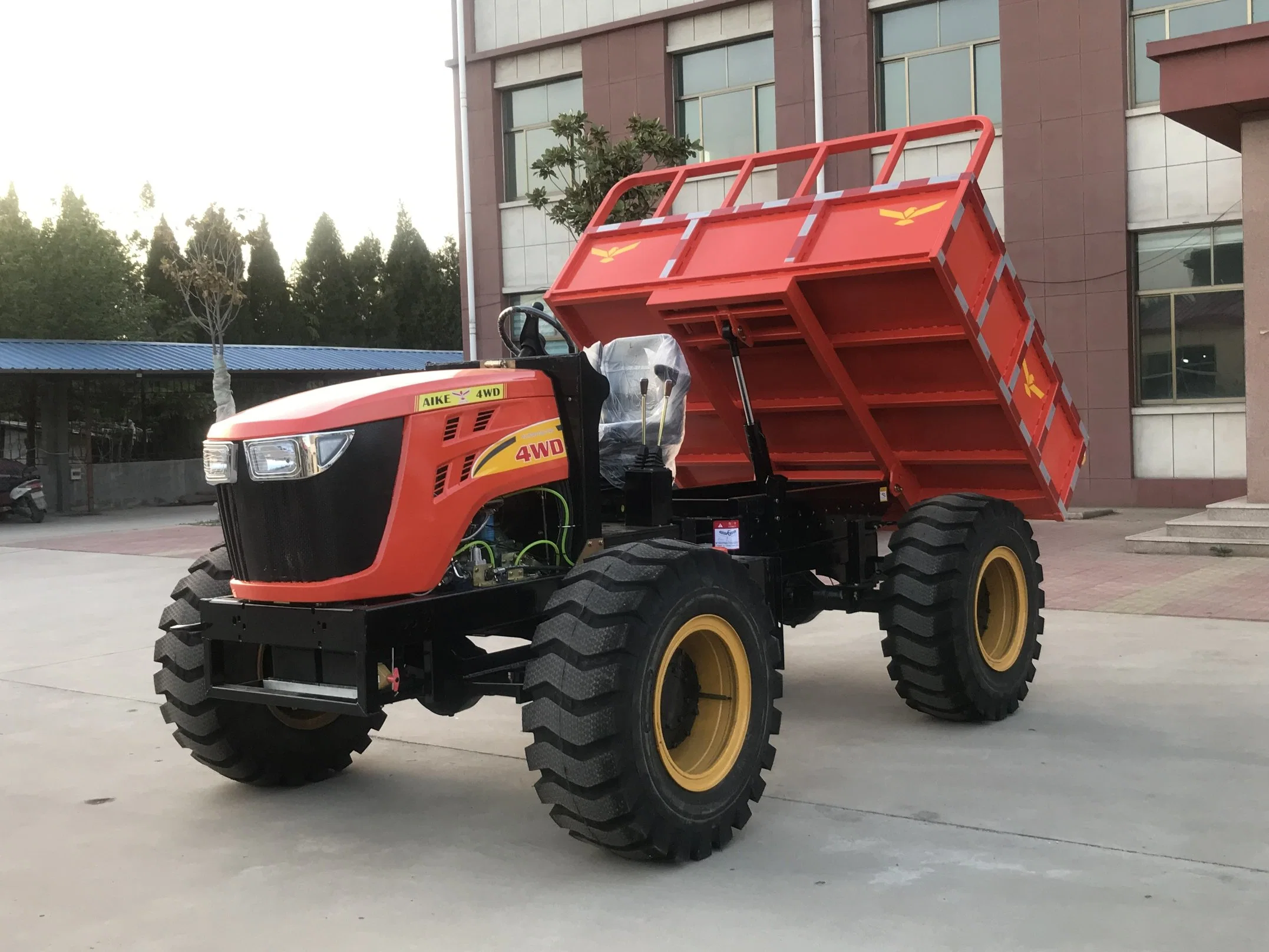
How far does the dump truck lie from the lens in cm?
495

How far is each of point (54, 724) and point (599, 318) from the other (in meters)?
3.92

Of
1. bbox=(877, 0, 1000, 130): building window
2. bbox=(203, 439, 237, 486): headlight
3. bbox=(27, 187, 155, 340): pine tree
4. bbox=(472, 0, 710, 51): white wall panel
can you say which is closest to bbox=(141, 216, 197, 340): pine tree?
bbox=(27, 187, 155, 340): pine tree

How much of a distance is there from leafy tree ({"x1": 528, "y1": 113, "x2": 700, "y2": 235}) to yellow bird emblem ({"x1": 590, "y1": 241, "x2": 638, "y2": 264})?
912 cm

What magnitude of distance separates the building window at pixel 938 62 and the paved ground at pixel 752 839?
501 inches

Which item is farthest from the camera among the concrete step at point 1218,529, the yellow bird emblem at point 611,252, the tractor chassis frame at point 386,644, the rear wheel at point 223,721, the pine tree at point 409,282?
the pine tree at point 409,282

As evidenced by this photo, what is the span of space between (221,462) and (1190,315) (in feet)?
51.2

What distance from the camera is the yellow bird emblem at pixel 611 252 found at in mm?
7707

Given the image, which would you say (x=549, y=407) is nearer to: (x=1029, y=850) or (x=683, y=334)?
(x=683, y=334)

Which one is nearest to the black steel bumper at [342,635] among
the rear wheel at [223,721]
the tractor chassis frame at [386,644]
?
the tractor chassis frame at [386,644]

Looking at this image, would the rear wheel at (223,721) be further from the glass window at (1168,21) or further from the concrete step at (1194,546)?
the glass window at (1168,21)

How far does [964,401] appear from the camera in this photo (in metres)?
7.08

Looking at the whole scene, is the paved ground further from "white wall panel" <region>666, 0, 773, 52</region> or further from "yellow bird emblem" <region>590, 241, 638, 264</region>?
"white wall panel" <region>666, 0, 773, 52</region>

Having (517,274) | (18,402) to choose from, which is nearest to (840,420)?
(517,274)

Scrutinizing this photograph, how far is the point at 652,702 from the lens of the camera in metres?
4.98
